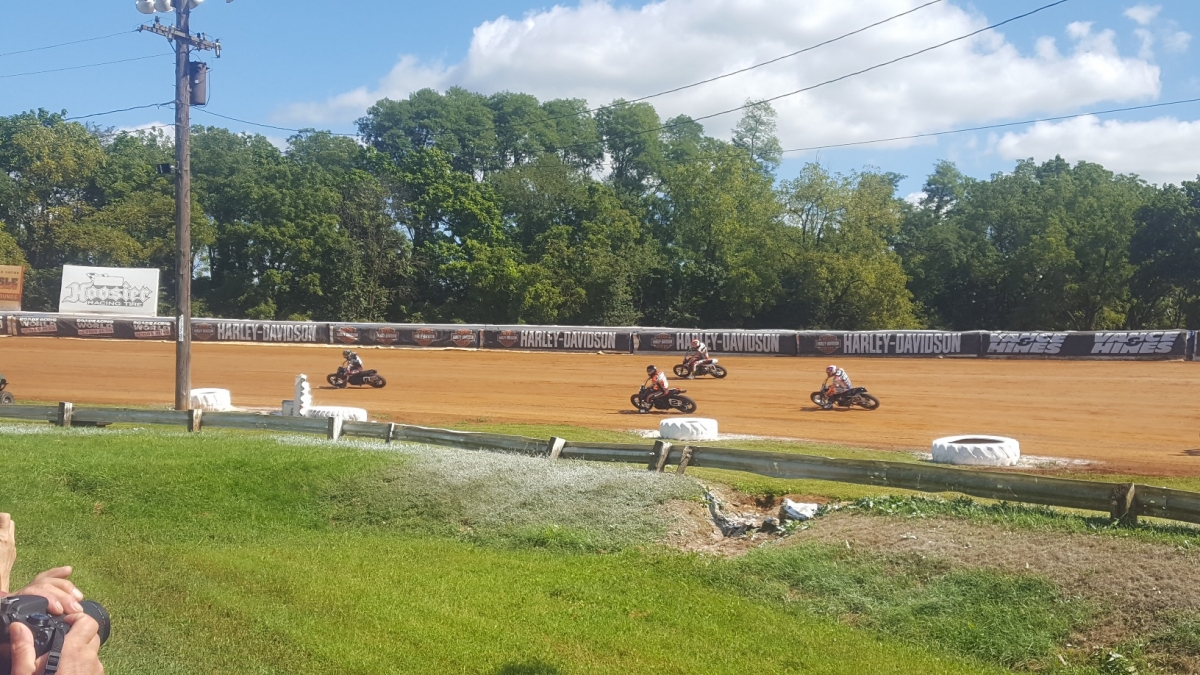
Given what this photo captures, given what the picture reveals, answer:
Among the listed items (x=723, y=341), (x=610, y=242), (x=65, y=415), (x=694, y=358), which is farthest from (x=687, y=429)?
(x=610, y=242)

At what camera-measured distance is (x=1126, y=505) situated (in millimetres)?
9477

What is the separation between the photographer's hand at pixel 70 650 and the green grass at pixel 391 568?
3842mm

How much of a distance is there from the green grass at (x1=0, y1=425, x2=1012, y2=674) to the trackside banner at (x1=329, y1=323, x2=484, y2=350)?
34.4 meters

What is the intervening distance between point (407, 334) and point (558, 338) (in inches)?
313

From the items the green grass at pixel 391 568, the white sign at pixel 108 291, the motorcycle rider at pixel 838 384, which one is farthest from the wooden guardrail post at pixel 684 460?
the white sign at pixel 108 291

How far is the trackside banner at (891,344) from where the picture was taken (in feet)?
143

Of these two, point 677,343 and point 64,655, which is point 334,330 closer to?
point 677,343

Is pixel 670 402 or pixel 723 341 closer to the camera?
pixel 670 402

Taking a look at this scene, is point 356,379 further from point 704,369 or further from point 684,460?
point 684,460

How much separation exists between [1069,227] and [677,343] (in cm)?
3338

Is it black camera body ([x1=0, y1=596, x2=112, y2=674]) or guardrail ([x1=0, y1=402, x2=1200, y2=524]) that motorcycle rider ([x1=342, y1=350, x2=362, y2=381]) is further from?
black camera body ([x1=0, y1=596, x2=112, y2=674])

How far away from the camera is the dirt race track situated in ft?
85.2

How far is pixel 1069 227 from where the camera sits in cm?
6706

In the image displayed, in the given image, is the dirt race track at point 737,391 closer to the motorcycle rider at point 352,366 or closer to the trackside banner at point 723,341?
the motorcycle rider at point 352,366
